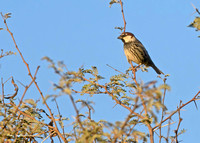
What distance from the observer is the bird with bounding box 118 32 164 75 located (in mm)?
6441

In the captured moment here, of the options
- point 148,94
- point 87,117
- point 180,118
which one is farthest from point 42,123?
point 148,94

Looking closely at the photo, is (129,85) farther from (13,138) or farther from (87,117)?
(13,138)

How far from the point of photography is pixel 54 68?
1459 mm

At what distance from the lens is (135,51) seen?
6.43 metres

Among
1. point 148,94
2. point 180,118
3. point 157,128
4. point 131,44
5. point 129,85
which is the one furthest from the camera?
point 131,44

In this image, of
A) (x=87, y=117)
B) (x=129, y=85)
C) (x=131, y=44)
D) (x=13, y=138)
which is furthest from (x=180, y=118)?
(x=131, y=44)

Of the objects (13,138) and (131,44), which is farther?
(131,44)

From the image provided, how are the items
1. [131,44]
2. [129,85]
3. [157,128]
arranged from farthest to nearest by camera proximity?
1. [131,44]
2. [129,85]
3. [157,128]

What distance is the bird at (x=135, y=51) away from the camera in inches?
254

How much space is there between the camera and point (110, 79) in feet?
9.64

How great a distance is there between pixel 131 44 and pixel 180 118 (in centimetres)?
455

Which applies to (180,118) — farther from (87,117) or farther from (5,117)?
(5,117)

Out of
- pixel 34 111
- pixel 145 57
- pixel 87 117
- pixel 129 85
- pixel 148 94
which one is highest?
pixel 145 57

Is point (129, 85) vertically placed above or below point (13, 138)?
above
